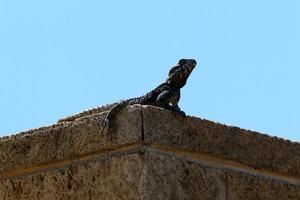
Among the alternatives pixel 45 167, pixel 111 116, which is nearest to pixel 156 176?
pixel 111 116

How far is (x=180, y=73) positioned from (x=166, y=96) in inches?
16.9

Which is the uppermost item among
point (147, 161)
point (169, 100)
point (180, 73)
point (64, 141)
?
point (180, 73)

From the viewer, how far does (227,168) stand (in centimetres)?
594

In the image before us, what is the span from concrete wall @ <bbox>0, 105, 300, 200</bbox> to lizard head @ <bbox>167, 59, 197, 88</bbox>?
2.51 ft

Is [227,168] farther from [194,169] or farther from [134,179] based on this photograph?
[134,179]

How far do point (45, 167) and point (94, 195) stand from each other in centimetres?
52

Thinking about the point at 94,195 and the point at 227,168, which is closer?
the point at 94,195

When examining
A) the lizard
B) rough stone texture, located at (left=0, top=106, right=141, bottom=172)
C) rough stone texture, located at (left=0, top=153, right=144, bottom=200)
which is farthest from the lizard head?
rough stone texture, located at (left=0, top=153, right=144, bottom=200)

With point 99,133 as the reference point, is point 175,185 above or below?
below

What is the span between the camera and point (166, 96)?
6266mm

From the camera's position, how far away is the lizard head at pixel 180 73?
6.65m

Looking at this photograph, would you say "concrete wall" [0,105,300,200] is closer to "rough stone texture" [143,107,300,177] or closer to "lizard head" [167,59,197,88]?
"rough stone texture" [143,107,300,177]

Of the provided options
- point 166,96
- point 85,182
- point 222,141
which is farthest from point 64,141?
point 222,141

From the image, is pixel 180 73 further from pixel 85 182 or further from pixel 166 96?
pixel 85 182
